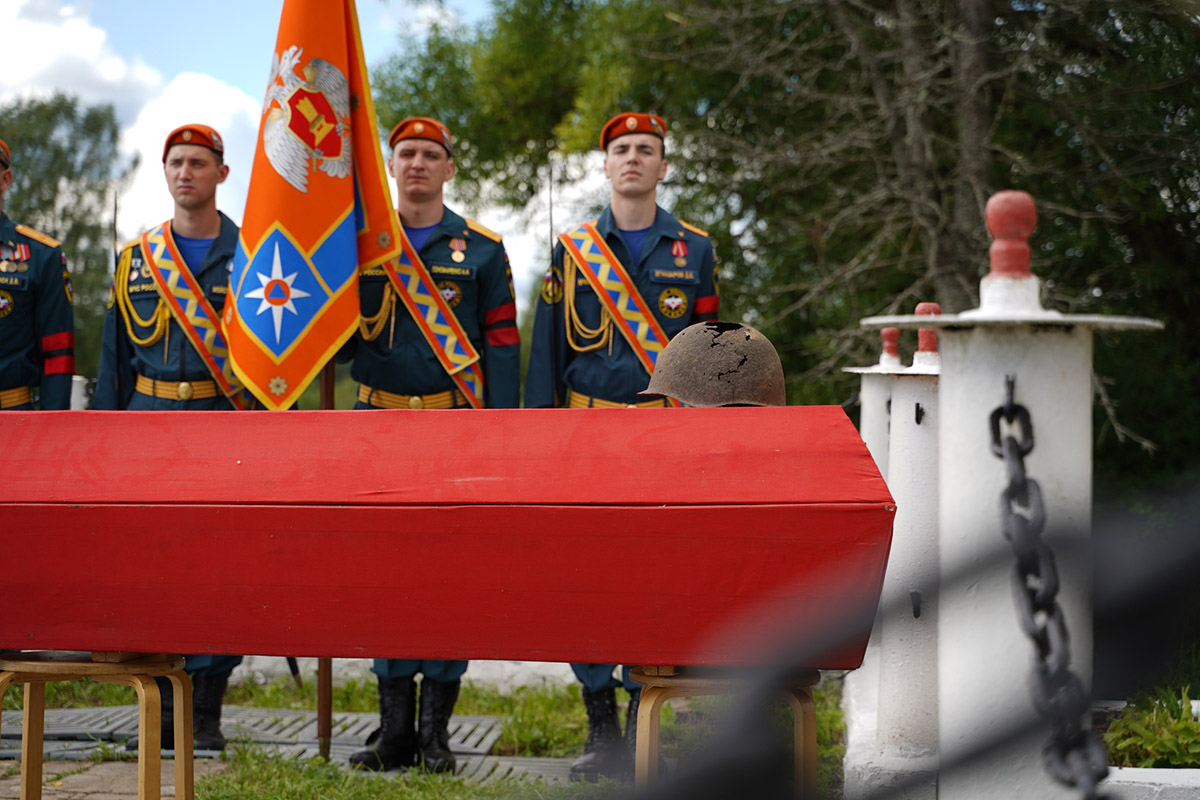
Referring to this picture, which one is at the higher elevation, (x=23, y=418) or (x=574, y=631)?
(x=23, y=418)

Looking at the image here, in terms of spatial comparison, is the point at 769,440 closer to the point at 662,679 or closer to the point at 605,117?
the point at 662,679

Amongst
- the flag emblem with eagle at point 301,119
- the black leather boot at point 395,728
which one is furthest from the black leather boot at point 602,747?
the flag emblem with eagle at point 301,119

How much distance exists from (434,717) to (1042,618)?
2.74 meters

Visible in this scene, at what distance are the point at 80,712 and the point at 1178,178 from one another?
5568mm

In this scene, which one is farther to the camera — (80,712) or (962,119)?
(962,119)

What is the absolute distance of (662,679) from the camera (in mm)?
2082

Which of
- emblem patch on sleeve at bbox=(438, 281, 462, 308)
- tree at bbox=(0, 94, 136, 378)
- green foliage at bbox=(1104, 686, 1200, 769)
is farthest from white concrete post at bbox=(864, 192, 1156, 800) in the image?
tree at bbox=(0, 94, 136, 378)

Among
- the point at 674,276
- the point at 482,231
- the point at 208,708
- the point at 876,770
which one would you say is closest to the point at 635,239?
the point at 674,276

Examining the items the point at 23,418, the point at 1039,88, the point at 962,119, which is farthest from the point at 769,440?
the point at 1039,88

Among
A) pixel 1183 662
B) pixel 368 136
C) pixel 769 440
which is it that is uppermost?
pixel 368 136

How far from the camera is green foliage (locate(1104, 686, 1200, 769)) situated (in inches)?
108

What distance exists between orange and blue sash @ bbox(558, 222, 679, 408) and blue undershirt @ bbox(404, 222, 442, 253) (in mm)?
514

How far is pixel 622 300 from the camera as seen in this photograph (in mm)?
3740

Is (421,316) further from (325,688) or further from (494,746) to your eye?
(494,746)
